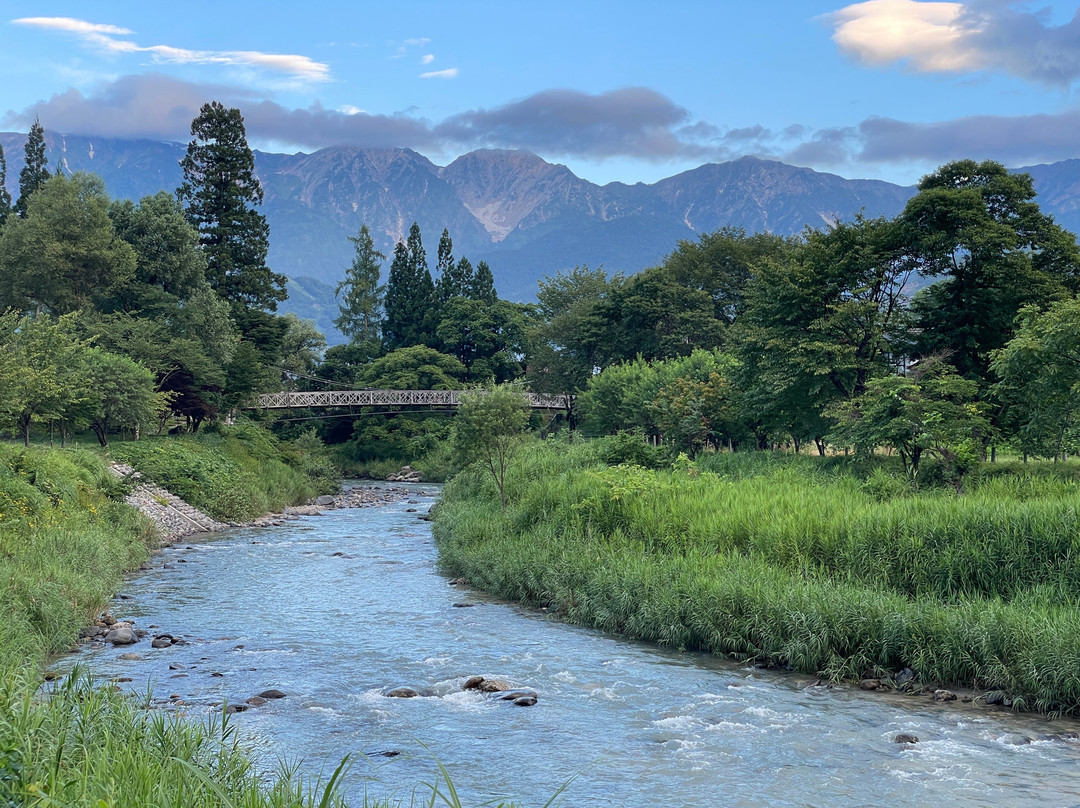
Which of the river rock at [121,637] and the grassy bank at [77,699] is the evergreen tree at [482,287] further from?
the river rock at [121,637]

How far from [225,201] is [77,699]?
63167 mm

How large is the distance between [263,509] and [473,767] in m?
34.8

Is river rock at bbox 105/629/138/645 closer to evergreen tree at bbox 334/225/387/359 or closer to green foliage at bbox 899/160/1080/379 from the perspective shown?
green foliage at bbox 899/160/1080/379

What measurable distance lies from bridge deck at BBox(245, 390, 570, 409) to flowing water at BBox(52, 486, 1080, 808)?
52.5 m

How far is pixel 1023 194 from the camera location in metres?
33.8

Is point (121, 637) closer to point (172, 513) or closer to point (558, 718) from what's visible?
point (558, 718)

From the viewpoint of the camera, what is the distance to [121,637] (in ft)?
58.7

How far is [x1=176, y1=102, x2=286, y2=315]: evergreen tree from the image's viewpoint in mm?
67625

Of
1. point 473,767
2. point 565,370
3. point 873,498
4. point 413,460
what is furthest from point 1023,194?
point 413,460

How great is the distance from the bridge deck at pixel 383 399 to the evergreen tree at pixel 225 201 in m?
8.19

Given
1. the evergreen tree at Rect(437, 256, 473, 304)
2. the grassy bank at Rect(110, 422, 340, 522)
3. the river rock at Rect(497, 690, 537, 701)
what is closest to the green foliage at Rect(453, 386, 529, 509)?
the grassy bank at Rect(110, 422, 340, 522)

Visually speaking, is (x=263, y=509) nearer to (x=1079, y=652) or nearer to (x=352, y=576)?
(x=352, y=576)

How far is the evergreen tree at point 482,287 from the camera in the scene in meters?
101

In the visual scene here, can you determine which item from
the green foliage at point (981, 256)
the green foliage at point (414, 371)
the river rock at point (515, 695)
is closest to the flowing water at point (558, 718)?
the river rock at point (515, 695)
